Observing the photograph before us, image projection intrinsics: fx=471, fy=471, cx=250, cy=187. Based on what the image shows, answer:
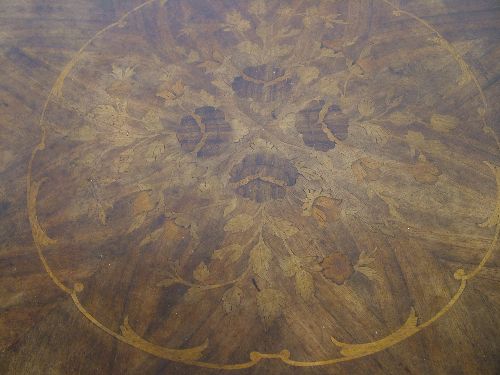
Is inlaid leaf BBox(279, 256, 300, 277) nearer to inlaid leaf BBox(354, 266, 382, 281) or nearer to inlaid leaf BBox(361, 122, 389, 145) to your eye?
inlaid leaf BBox(354, 266, 382, 281)

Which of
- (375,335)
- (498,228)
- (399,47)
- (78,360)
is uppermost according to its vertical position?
(399,47)

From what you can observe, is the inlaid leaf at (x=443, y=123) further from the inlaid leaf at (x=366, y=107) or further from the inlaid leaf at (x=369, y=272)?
the inlaid leaf at (x=369, y=272)

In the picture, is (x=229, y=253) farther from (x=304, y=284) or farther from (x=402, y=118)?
(x=402, y=118)

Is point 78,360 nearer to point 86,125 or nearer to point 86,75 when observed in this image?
point 86,125

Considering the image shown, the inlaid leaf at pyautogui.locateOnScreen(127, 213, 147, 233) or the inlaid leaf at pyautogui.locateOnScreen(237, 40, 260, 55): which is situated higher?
the inlaid leaf at pyautogui.locateOnScreen(237, 40, 260, 55)

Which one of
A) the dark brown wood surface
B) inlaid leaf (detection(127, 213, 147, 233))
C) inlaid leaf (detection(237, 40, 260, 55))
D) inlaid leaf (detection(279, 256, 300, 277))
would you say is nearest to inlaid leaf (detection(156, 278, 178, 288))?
the dark brown wood surface

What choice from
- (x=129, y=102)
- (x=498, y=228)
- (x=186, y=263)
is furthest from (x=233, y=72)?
(x=498, y=228)

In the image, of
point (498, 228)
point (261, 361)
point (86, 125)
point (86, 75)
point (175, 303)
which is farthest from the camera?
point (86, 75)
